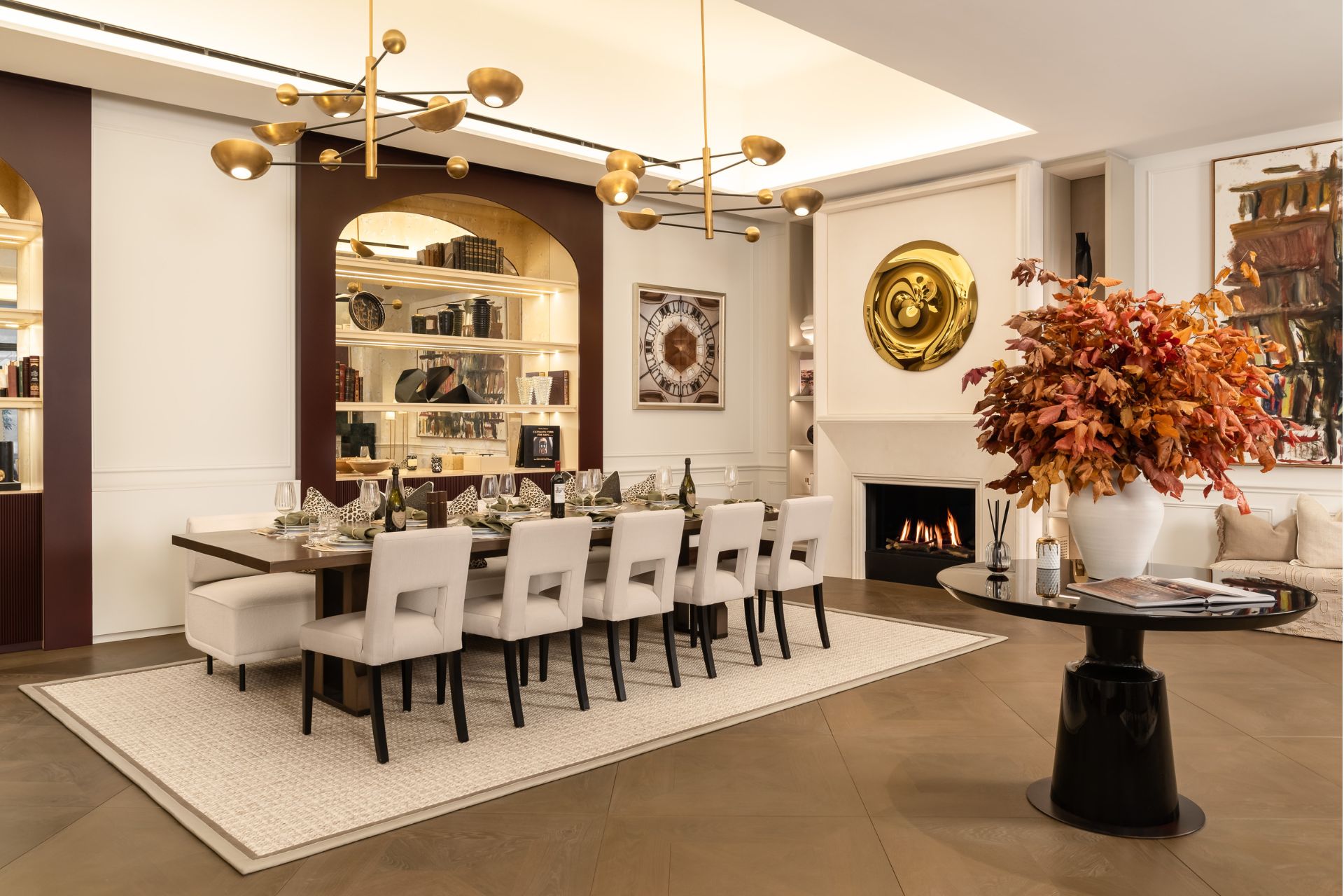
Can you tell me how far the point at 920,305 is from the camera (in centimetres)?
711

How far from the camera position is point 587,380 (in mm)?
7297

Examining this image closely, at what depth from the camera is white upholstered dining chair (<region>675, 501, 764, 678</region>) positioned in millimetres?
4527

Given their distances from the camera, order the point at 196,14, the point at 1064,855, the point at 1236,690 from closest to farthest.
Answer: the point at 1064,855 < the point at 1236,690 < the point at 196,14

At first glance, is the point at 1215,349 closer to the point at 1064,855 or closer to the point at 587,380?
the point at 1064,855

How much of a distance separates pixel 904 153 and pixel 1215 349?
429 centimetres

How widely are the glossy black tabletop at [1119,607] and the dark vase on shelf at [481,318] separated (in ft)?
15.1

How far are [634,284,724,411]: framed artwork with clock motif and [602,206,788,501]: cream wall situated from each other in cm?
7

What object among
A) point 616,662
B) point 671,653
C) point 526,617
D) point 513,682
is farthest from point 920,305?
point 513,682

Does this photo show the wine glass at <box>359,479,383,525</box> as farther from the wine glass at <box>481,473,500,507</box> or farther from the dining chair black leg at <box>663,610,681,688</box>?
the dining chair black leg at <box>663,610,681,688</box>

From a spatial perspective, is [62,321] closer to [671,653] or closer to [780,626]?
[671,653]

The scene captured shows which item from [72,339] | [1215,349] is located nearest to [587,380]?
[72,339]

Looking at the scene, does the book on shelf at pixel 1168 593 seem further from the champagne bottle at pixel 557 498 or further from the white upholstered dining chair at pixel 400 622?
the champagne bottle at pixel 557 498

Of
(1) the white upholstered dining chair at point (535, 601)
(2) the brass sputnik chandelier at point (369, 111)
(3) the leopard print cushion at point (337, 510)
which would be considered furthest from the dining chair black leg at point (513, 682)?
(2) the brass sputnik chandelier at point (369, 111)

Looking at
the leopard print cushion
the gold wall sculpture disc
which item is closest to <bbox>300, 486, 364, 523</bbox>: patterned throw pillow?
the leopard print cushion
